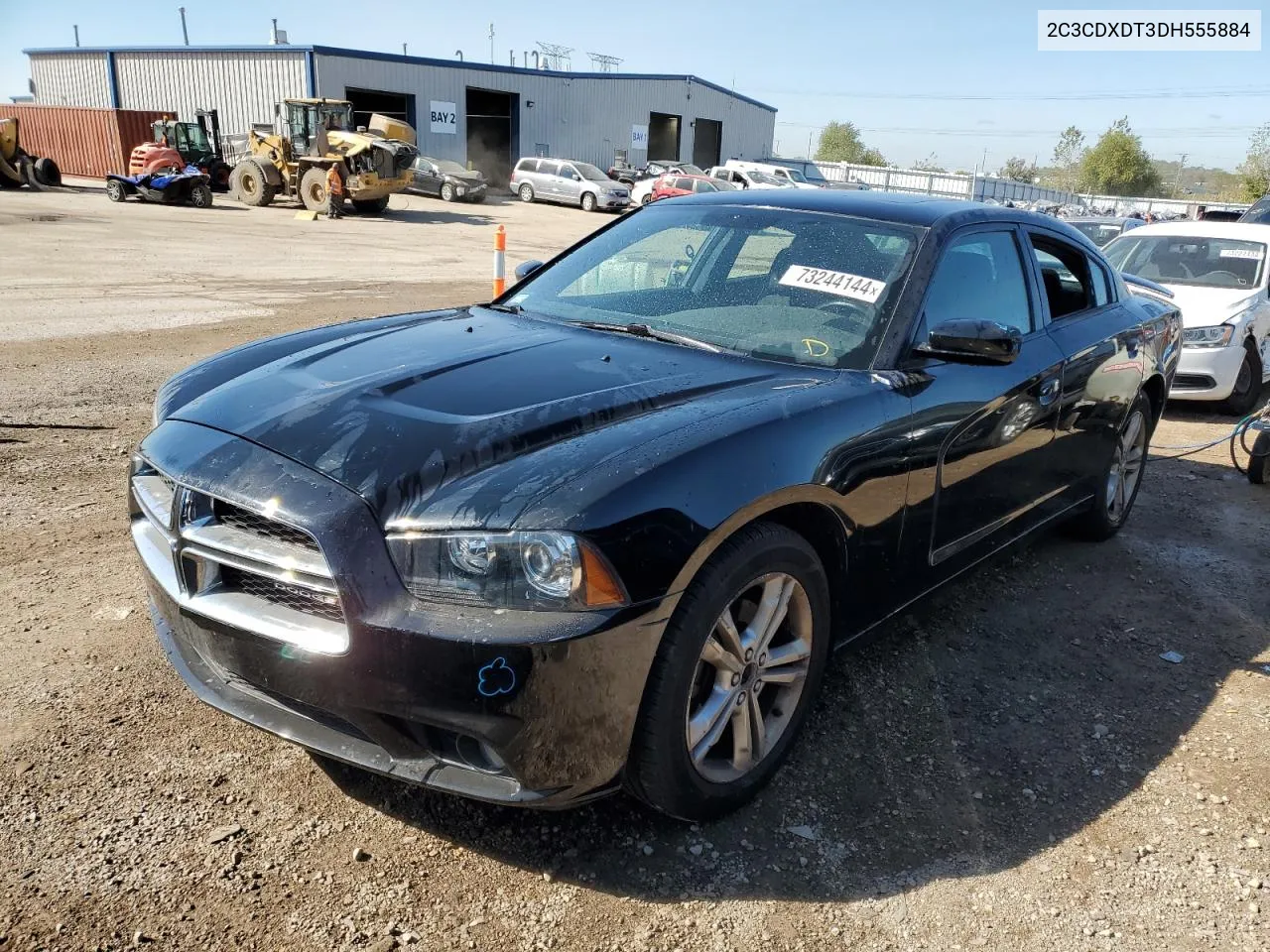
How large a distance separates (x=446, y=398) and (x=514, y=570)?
2.37ft

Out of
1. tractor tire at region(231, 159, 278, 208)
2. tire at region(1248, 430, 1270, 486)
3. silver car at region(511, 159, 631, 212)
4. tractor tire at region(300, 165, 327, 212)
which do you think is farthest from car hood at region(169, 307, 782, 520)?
silver car at region(511, 159, 631, 212)

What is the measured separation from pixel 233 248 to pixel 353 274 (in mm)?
4062

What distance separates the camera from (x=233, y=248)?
17.1 meters

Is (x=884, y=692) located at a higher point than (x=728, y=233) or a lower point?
lower

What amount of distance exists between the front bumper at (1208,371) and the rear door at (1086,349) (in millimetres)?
3952

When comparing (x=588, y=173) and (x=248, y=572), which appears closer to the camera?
(x=248, y=572)

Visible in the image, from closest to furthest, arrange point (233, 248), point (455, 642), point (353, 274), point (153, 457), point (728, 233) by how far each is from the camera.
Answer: point (455, 642) → point (153, 457) → point (728, 233) → point (353, 274) → point (233, 248)

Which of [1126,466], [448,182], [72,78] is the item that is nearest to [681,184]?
[448,182]

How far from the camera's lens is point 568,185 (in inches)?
1389

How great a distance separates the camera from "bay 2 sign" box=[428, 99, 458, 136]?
129 feet

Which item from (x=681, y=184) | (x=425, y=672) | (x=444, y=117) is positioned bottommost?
(x=425, y=672)

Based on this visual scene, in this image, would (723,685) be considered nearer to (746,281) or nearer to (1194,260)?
(746,281)

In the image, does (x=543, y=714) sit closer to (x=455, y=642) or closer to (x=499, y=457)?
(x=455, y=642)

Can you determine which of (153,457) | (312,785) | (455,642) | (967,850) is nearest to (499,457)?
(455,642)
